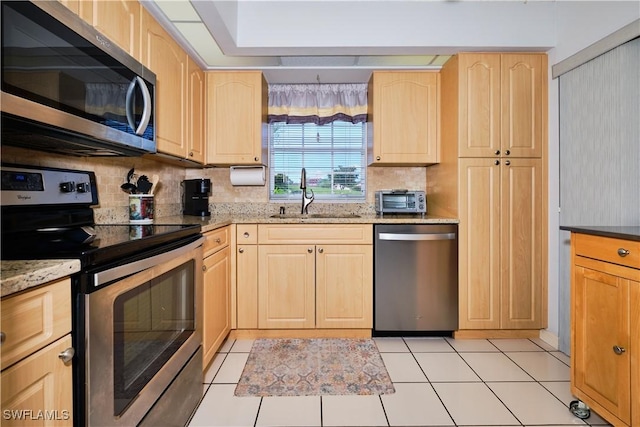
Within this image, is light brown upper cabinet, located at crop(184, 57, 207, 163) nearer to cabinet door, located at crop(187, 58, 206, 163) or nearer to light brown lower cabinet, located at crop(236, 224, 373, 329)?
cabinet door, located at crop(187, 58, 206, 163)

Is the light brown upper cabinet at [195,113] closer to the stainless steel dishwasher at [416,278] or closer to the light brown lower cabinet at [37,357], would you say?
the stainless steel dishwasher at [416,278]

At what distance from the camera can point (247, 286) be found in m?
2.50

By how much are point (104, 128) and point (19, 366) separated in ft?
3.00

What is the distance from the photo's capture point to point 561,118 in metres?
2.27

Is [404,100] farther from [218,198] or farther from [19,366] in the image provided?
[19,366]

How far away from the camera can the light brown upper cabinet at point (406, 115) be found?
2744mm

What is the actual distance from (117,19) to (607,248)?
2470 mm

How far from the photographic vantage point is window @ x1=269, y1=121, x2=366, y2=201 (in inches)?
127

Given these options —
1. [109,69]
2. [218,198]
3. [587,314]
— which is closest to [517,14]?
[587,314]

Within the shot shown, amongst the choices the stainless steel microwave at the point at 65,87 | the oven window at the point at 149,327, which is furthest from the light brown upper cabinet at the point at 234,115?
the oven window at the point at 149,327

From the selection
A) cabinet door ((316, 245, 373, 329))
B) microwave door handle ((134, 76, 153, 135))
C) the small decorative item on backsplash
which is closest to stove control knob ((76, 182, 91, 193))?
the small decorative item on backsplash

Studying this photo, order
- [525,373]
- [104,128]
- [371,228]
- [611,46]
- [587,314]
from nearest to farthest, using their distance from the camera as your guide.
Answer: [104,128] < [587,314] < [611,46] < [525,373] < [371,228]

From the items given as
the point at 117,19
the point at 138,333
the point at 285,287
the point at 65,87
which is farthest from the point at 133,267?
the point at 285,287

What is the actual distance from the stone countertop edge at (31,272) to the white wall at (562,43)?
2.79 m
